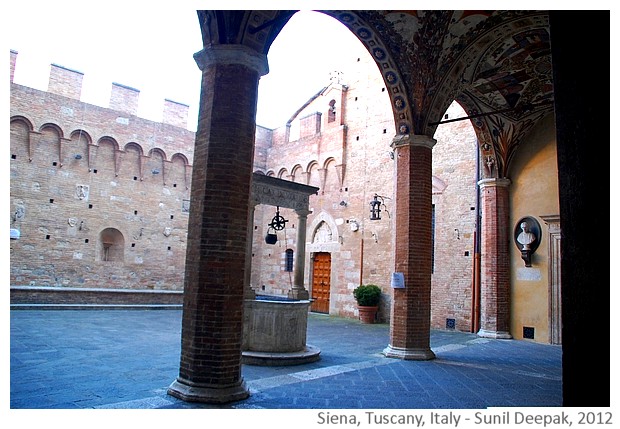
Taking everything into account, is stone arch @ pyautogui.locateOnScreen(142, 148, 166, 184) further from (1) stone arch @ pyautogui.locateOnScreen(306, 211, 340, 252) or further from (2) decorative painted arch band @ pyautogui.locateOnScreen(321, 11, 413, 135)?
(2) decorative painted arch band @ pyautogui.locateOnScreen(321, 11, 413, 135)

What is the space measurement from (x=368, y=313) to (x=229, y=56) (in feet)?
34.4

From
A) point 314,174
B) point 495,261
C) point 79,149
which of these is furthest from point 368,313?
point 79,149

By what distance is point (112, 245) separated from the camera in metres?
17.2

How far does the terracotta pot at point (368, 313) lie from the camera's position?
14266mm

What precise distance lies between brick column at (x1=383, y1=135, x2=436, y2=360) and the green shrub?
620 cm

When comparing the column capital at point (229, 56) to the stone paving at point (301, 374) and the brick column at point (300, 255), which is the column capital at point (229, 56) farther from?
the brick column at point (300, 255)

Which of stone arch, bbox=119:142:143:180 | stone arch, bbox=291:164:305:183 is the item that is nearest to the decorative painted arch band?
stone arch, bbox=291:164:305:183

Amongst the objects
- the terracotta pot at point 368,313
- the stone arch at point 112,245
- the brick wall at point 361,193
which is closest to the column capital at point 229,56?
the brick wall at point 361,193

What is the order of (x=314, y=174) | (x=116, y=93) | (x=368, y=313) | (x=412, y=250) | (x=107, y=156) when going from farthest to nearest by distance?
(x=314, y=174) → (x=107, y=156) → (x=116, y=93) → (x=368, y=313) → (x=412, y=250)

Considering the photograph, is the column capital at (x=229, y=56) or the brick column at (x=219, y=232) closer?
the brick column at (x=219, y=232)

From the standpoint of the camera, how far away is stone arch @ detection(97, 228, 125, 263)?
17016 mm

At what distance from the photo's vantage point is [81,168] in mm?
16328

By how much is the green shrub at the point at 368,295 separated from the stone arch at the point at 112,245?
8.62 meters

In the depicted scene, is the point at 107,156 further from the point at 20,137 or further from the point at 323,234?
the point at 323,234
